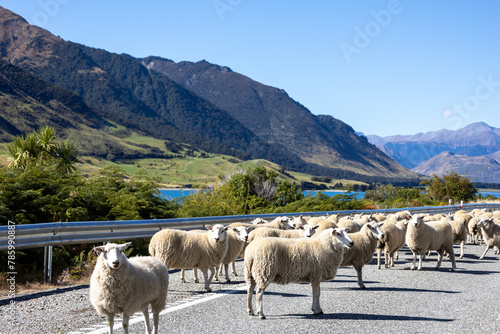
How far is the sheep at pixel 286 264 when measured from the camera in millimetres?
7432

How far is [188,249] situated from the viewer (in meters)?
9.49

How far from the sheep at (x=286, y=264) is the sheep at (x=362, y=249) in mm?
2224

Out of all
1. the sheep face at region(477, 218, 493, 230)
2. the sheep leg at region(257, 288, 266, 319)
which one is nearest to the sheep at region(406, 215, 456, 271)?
the sheep face at region(477, 218, 493, 230)

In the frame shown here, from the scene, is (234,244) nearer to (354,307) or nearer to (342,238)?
(342,238)

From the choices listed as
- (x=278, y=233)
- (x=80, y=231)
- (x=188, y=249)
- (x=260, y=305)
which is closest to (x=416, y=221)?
(x=278, y=233)

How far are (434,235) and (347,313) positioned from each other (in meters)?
6.70

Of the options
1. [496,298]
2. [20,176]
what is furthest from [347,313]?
[20,176]

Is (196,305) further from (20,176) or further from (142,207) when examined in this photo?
(142,207)

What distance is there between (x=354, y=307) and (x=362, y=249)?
305cm

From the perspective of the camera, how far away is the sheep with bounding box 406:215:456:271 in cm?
1277

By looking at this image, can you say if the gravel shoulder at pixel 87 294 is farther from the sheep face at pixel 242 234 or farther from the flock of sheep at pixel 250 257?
the sheep face at pixel 242 234

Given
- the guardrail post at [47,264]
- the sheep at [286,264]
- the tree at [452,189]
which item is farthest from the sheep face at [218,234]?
the tree at [452,189]

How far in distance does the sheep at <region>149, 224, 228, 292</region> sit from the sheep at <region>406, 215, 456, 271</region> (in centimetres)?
578

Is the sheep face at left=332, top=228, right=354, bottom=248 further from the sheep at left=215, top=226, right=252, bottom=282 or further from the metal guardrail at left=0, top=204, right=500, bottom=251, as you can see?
the metal guardrail at left=0, top=204, right=500, bottom=251
